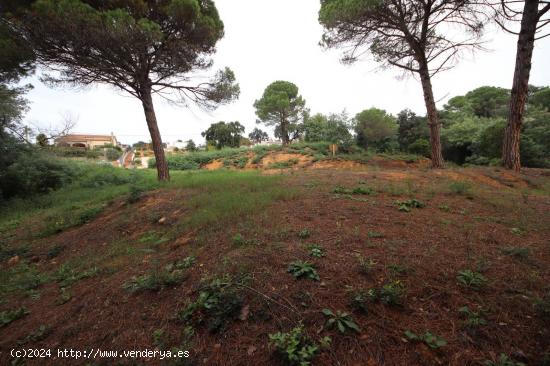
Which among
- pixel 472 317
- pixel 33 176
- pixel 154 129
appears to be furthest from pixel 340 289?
pixel 33 176

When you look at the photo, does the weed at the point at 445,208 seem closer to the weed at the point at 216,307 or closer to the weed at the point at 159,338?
the weed at the point at 216,307

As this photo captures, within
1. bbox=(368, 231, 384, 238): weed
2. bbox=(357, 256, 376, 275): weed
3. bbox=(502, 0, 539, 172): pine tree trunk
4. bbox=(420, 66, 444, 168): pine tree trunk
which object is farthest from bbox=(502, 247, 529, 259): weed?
bbox=(502, 0, 539, 172): pine tree trunk

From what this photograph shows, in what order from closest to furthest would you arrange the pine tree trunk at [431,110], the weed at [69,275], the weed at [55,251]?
the weed at [69,275] → the weed at [55,251] → the pine tree trunk at [431,110]

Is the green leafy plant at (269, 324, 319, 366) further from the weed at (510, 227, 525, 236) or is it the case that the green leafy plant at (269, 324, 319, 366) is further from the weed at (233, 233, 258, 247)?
A: the weed at (510, 227, 525, 236)

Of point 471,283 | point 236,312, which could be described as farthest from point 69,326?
point 471,283

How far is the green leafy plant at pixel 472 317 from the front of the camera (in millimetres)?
1562

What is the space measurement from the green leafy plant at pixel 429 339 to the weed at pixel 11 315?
3.68 m

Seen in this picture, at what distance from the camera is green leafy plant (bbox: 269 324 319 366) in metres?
1.42

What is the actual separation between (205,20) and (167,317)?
815cm

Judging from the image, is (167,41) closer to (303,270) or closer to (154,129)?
(154,129)

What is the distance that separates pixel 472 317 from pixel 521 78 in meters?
8.65

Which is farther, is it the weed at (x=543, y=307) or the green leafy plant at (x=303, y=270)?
the green leafy plant at (x=303, y=270)

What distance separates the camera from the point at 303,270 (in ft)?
7.28

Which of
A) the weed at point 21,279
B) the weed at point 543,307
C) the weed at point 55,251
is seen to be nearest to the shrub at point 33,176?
the weed at point 55,251
